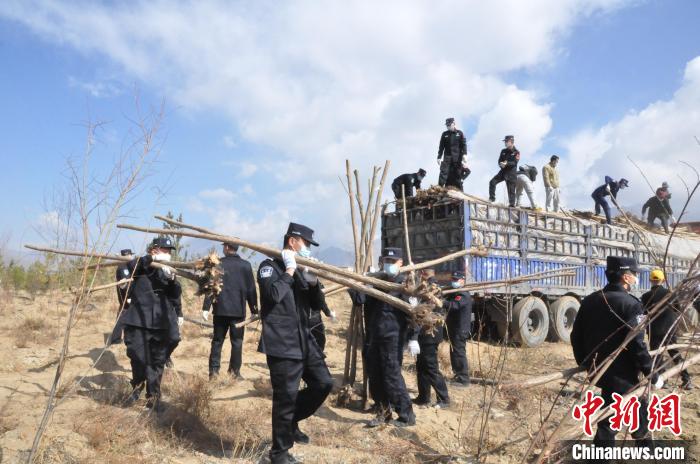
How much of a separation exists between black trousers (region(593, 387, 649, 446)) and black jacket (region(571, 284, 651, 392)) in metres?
0.07

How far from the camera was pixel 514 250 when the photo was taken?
9695 mm

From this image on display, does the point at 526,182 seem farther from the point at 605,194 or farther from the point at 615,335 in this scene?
the point at 615,335

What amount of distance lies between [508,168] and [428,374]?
6368mm

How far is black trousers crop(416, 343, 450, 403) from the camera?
5.70 metres

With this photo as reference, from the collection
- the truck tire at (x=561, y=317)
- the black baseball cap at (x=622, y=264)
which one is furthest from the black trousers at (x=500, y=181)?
the black baseball cap at (x=622, y=264)

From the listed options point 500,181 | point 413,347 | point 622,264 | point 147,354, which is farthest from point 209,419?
point 500,181

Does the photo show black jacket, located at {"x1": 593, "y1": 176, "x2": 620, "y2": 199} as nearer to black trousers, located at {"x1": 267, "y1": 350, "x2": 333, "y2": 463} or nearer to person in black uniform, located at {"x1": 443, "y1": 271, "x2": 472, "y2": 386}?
person in black uniform, located at {"x1": 443, "y1": 271, "x2": 472, "y2": 386}

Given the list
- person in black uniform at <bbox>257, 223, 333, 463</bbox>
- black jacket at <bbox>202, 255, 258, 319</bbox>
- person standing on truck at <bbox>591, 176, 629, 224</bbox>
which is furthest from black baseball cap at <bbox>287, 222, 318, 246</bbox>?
person standing on truck at <bbox>591, 176, 629, 224</bbox>

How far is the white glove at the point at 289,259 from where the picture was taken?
3838 mm

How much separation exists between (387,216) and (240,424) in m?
6.81

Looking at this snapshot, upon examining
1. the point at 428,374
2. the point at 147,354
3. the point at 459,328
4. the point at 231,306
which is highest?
the point at 231,306

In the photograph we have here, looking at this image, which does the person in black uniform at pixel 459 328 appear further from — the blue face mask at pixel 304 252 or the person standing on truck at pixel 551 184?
the person standing on truck at pixel 551 184

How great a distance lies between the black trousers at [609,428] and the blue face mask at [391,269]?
7.05 ft

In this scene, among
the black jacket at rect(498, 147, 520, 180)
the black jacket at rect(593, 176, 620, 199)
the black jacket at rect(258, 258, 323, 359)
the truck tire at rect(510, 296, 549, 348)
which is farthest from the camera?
the black jacket at rect(593, 176, 620, 199)
